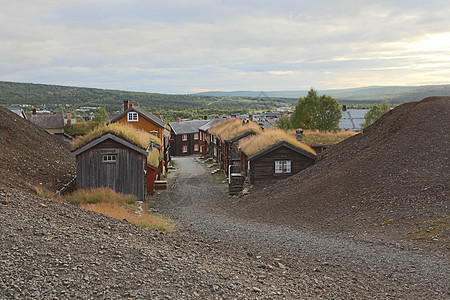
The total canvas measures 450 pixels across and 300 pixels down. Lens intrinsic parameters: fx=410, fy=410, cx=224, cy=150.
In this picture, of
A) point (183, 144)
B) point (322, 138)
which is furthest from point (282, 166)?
point (183, 144)

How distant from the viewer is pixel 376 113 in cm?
7219

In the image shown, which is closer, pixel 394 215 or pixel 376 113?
pixel 394 215

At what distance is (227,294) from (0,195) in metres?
8.67

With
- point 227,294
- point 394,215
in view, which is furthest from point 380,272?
point 394,215

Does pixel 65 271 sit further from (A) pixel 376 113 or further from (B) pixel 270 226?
(A) pixel 376 113

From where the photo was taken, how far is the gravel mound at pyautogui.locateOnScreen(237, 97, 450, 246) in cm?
1575

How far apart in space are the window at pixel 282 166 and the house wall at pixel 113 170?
1005cm

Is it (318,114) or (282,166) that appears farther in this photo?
(318,114)

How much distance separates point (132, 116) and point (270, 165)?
26.6m

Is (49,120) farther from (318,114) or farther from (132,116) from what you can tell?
(318,114)

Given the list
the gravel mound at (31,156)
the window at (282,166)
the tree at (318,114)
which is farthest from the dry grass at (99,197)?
the tree at (318,114)

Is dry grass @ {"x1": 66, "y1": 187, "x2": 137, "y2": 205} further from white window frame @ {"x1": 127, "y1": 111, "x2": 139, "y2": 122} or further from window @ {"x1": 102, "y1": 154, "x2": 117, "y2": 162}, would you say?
white window frame @ {"x1": 127, "y1": 111, "x2": 139, "y2": 122}

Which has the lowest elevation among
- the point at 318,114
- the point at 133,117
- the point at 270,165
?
the point at 270,165

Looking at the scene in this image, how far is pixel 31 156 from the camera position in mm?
30125
